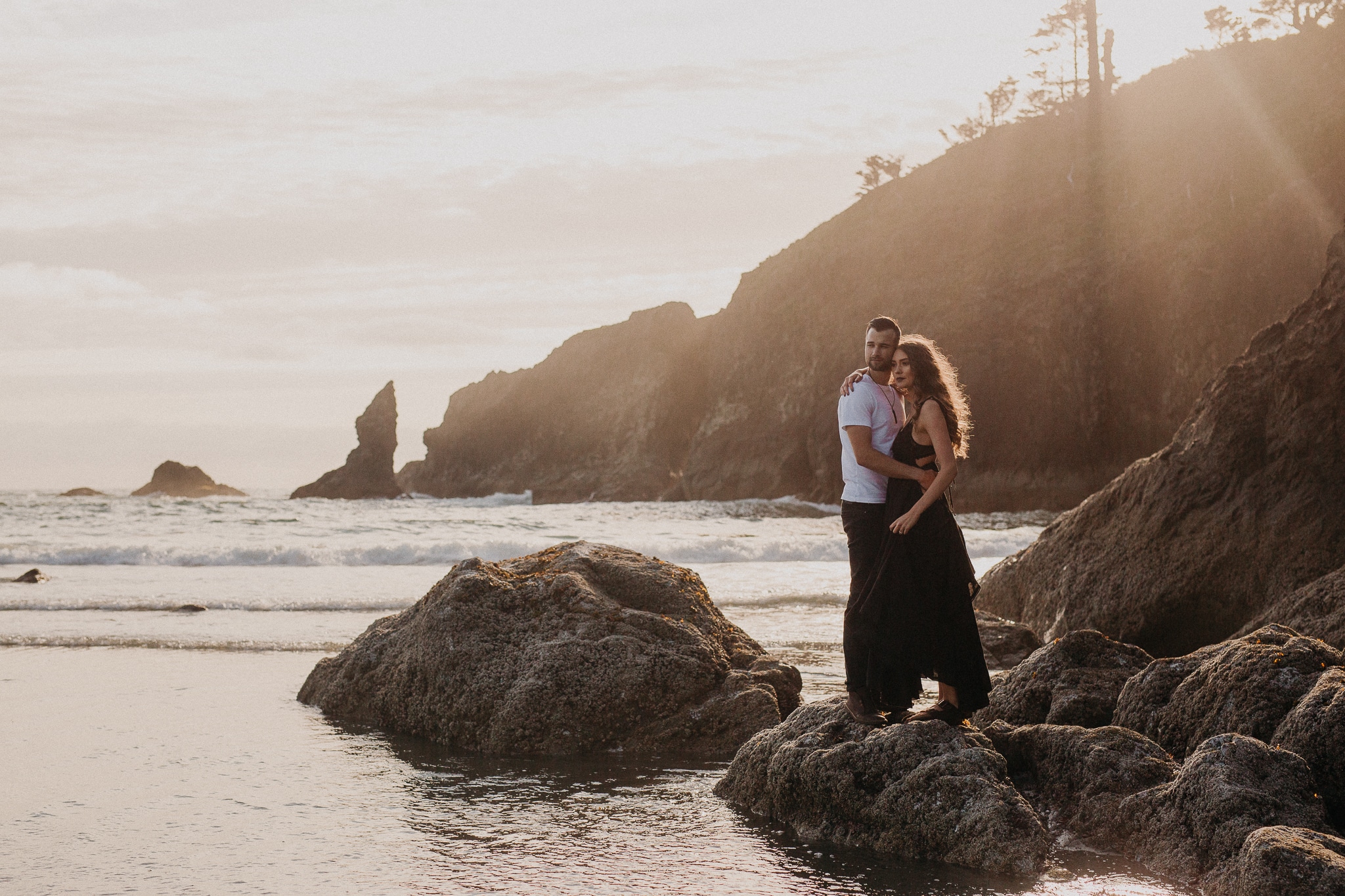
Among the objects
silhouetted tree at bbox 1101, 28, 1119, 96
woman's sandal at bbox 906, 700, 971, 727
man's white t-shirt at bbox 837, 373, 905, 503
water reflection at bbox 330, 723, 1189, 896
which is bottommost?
water reflection at bbox 330, 723, 1189, 896

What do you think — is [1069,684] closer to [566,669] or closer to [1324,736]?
[1324,736]

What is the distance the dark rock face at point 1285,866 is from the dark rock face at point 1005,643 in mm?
4805

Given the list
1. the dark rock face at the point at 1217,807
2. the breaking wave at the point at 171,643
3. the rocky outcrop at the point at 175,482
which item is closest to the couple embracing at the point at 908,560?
the dark rock face at the point at 1217,807

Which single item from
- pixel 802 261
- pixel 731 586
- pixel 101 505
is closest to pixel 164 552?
pixel 731 586

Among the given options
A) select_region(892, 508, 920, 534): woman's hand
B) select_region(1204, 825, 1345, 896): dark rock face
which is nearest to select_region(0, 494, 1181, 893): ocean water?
select_region(1204, 825, 1345, 896): dark rock face

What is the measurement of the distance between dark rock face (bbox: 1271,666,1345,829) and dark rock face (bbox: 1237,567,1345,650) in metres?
2.02

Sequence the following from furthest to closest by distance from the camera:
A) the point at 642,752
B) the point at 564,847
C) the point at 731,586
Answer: the point at 731,586
the point at 642,752
the point at 564,847

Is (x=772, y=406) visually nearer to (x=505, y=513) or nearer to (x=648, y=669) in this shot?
(x=505, y=513)

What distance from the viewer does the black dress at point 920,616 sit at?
15.6 feet

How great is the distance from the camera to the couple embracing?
474cm

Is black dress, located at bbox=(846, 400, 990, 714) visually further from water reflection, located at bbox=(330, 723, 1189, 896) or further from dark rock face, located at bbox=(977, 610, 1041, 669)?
dark rock face, located at bbox=(977, 610, 1041, 669)

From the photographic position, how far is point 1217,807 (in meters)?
3.84

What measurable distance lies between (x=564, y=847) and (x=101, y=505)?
38.0 meters

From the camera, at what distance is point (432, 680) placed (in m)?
6.32
